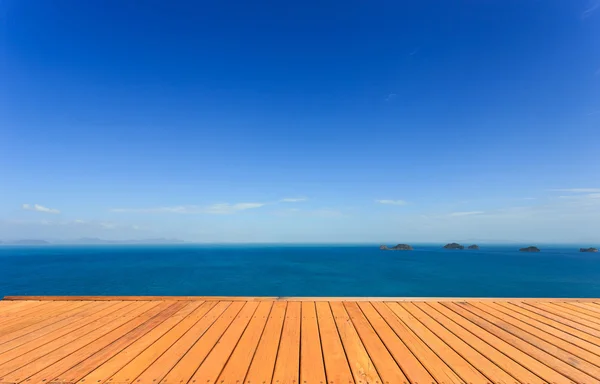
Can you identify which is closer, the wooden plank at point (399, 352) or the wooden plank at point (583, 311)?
the wooden plank at point (399, 352)

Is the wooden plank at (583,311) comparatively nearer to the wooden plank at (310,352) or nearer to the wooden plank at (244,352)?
the wooden plank at (310,352)

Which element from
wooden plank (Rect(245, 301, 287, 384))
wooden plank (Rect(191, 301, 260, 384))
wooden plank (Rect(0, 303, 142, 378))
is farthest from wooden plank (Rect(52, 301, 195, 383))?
wooden plank (Rect(245, 301, 287, 384))

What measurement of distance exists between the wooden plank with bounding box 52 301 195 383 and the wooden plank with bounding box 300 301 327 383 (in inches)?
76.7

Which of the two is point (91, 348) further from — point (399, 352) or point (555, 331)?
point (555, 331)

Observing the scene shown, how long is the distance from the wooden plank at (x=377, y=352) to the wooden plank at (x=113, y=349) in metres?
2.68

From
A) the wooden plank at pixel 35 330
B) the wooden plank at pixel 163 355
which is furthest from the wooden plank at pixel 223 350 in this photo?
the wooden plank at pixel 35 330

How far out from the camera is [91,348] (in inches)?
115

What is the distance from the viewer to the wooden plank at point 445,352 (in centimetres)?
235

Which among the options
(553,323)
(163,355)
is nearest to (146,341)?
(163,355)

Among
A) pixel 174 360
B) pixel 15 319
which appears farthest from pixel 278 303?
pixel 15 319

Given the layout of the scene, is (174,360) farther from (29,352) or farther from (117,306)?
(117,306)

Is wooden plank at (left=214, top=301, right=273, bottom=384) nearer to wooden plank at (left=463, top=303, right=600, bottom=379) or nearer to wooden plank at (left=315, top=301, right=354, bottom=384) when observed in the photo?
wooden plank at (left=315, top=301, right=354, bottom=384)

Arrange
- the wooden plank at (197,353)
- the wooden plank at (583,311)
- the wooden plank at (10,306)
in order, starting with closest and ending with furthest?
the wooden plank at (197,353) → the wooden plank at (583,311) → the wooden plank at (10,306)

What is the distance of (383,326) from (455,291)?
35.1 metres
